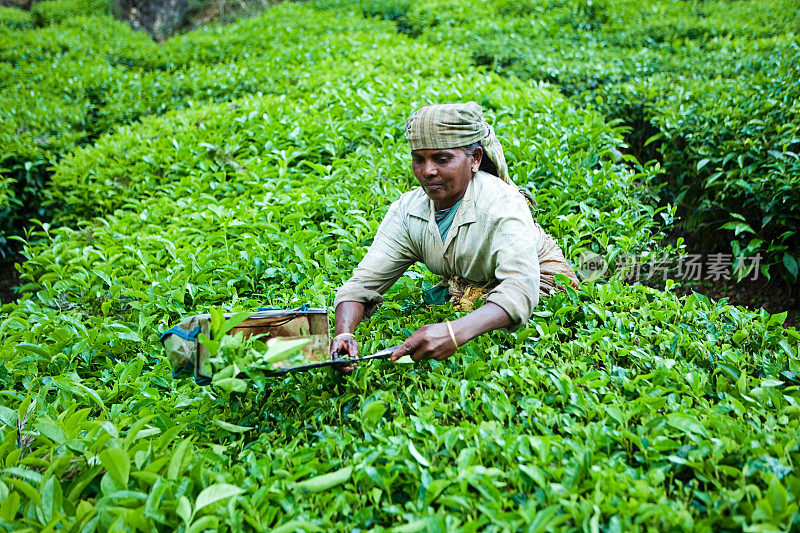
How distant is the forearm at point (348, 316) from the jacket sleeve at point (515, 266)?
0.58 m

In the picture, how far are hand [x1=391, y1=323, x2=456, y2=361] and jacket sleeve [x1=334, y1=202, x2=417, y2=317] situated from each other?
0.51m

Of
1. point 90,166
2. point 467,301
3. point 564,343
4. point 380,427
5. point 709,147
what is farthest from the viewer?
point 90,166

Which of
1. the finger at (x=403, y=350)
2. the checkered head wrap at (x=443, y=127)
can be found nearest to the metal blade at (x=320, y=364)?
the finger at (x=403, y=350)

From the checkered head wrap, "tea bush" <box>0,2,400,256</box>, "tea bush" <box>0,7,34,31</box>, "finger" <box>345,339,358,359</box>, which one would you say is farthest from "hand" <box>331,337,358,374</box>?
"tea bush" <box>0,7,34,31</box>

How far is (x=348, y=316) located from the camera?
7.88 ft

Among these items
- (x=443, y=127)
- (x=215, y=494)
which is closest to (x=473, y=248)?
(x=443, y=127)

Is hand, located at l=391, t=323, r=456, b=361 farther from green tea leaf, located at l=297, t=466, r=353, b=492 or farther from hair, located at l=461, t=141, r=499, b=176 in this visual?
hair, located at l=461, t=141, r=499, b=176

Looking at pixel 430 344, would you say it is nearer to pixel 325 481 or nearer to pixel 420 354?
pixel 420 354

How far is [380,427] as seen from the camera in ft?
6.19

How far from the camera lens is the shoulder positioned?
7.60ft

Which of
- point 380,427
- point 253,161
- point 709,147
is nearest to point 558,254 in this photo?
point 380,427

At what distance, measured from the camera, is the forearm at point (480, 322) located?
2045 millimetres

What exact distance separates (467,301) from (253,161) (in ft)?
8.89

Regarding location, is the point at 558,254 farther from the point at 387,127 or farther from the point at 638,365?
the point at 387,127
